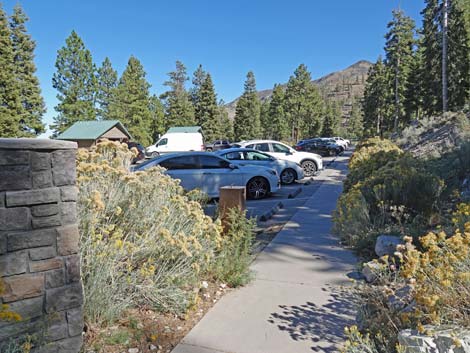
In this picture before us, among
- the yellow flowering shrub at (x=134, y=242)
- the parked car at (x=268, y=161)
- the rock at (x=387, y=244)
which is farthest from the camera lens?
the parked car at (x=268, y=161)

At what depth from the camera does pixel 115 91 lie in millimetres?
43188

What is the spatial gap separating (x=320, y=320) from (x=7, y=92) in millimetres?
35060

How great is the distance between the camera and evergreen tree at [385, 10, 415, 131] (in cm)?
3838

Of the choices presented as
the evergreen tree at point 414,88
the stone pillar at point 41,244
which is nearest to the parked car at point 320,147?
the evergreen tree at point 414,88

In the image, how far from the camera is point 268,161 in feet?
44.1

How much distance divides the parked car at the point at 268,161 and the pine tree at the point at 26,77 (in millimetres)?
26350

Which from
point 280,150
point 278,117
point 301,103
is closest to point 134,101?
point 278,117

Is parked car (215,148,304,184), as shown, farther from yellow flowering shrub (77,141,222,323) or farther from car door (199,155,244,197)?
yellow flowering shrub (77,141,222,323)

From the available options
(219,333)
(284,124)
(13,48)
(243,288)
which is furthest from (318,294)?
(284,124)

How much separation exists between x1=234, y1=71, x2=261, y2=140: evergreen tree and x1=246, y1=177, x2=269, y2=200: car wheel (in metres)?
43.1

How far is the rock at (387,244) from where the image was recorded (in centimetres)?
442

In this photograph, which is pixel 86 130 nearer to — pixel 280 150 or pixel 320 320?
pixel 280 150

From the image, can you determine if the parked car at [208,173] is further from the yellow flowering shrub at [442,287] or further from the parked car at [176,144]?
the parked car at [176,144]

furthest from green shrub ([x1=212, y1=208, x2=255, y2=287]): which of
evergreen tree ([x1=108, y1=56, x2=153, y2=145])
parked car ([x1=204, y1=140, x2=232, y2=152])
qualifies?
evergreen tree ([x1=108, y1=56, x2=153, y2=145])
